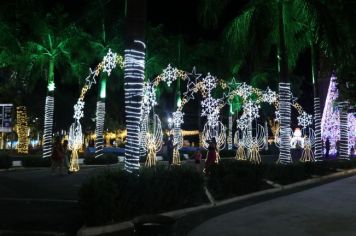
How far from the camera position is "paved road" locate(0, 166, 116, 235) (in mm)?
10227

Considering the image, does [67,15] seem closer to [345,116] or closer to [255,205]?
[345,116]

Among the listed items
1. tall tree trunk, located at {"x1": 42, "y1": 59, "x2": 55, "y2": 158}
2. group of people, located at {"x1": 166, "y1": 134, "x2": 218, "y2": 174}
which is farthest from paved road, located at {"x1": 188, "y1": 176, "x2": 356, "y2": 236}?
tall tree trunk, located at {"x1": 42, "y1": 59, "x2": 55, "y2": 158}

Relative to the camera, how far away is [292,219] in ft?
37.3

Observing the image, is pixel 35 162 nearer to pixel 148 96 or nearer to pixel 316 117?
pixel 148 96

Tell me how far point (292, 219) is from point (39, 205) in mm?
6181

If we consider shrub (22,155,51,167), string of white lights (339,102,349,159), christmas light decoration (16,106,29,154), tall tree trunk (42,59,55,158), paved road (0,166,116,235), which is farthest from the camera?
christmas light decoration (16,106,29,154)

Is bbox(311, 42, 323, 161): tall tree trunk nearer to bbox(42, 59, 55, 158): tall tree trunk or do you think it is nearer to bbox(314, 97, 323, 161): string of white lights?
bbox(314, 97, 323, 161): string of white lights

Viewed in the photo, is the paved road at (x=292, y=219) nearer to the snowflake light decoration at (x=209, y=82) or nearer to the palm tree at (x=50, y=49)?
the snowflake light decoration at (x=209, y=82)

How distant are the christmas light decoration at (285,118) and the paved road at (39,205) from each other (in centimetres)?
840

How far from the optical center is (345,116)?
30.0 metres

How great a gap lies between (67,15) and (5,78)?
13.9 meters

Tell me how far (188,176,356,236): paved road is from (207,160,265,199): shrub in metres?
1.26

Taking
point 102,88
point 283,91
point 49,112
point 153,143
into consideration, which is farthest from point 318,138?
point 49,112

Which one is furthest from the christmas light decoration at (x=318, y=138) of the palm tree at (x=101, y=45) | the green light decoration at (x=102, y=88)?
the green light decoration at (x=102, y=88)
